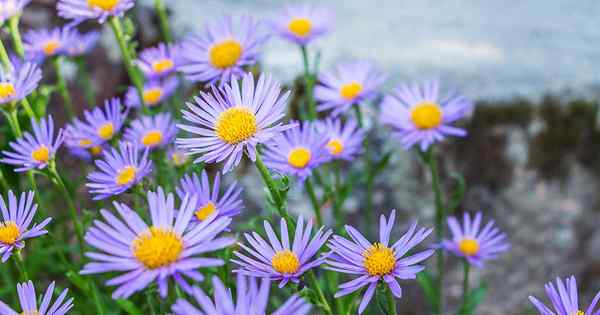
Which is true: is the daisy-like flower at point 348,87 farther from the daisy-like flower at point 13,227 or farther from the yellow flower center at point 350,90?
the daisy-like flower at point 13,227

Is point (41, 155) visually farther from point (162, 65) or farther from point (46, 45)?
point (46, 45)

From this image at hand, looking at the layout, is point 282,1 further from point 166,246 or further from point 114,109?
point 166,246

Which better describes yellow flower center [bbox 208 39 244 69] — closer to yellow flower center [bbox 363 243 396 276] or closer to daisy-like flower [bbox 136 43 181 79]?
daisy-like flower [bbox 136 43 181 79]

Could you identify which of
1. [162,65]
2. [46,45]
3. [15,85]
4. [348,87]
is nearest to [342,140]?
[348,87]

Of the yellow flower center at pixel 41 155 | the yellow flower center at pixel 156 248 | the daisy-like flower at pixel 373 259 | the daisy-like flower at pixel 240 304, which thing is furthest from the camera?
the yellow flower center at pixel 41 155

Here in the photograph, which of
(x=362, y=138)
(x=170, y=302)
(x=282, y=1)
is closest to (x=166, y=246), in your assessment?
(x=170, y=302)

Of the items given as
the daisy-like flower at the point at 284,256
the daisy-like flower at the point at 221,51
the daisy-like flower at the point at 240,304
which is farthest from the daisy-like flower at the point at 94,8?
the daisy-like flower at the point at 240,304

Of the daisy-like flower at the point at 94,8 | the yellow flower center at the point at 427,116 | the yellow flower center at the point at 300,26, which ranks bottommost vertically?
the yellow flower center at the point at 427,116
